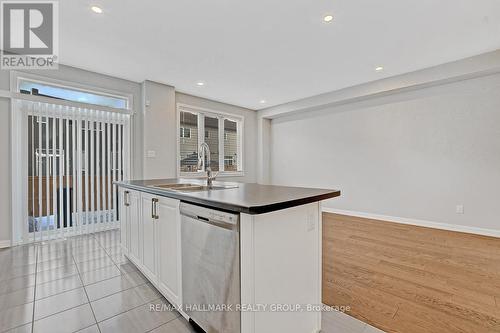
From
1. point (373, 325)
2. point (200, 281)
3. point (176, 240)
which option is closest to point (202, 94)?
point (176, 240)

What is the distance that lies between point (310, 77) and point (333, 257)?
3129 millimetres

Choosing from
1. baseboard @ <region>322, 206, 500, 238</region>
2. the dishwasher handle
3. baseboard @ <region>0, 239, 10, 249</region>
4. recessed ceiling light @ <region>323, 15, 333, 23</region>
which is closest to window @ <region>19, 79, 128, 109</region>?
baseboard @ <region>0, 239, 10, 249</region>

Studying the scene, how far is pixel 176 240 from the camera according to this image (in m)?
1.75

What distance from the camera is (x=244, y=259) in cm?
120

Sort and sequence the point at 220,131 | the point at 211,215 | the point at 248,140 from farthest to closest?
the point at 248,140, the point at 220,131, the point at 211,215

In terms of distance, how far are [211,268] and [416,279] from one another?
84.9 inches

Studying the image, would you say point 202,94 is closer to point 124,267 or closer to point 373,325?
point 124,267

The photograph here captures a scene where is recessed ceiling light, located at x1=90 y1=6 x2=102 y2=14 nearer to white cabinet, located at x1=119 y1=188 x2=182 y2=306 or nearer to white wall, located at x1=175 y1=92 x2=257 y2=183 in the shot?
white cabinet, located at x1=119 y1=188 x2=182 y2=306

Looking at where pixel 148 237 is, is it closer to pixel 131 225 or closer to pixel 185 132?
pixel 131 225

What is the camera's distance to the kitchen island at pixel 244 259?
1.21m

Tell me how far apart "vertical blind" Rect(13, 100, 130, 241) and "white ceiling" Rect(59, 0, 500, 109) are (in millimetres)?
918

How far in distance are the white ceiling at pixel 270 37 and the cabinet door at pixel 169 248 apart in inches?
80.8

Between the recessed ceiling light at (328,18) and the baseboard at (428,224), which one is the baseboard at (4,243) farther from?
the baseboard at (428,224)

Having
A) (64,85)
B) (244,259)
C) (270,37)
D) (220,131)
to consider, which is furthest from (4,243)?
(270,37)
